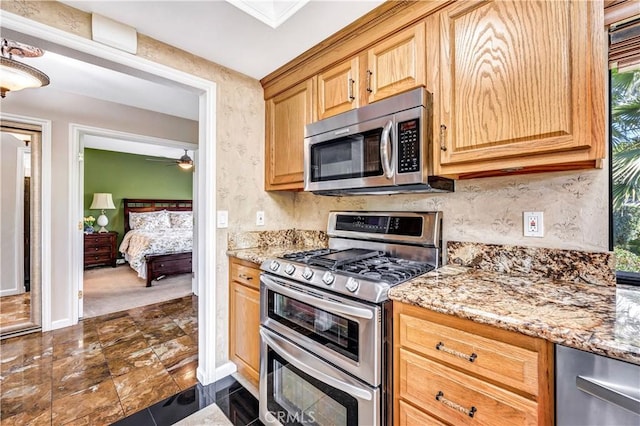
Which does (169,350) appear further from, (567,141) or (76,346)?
(567,141)

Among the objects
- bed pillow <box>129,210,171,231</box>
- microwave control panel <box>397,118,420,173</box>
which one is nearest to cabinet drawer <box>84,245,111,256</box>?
bed pillow <box>129,210,171,231</box>

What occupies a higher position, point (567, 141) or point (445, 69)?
point (445, 69)

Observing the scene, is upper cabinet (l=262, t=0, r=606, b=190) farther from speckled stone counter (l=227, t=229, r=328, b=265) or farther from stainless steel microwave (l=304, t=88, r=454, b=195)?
speckled stone counter (l=227, t=229, r=328, b=265)

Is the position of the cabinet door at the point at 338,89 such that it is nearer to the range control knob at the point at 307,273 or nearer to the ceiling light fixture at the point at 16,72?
the range control knob at the point at 307,273

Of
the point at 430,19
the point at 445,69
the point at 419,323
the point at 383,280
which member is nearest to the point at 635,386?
the point at 419,323

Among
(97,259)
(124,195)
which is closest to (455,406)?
(97,259)

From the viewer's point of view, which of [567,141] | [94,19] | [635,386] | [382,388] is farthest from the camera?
[94,19]

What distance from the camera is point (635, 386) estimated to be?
66 centimetres

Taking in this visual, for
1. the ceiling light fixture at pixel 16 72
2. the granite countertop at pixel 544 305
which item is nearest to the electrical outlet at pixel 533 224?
the granite countertop at pixel 544 305

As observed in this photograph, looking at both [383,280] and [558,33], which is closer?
[558,33]

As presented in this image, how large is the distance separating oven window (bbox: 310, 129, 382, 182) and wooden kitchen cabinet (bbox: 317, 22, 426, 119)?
0.22 meters

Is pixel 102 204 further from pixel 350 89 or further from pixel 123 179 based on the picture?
pixel 350 89

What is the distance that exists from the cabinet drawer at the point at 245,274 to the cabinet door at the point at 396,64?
1279 millimetres

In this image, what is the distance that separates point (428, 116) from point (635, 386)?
1.13m
